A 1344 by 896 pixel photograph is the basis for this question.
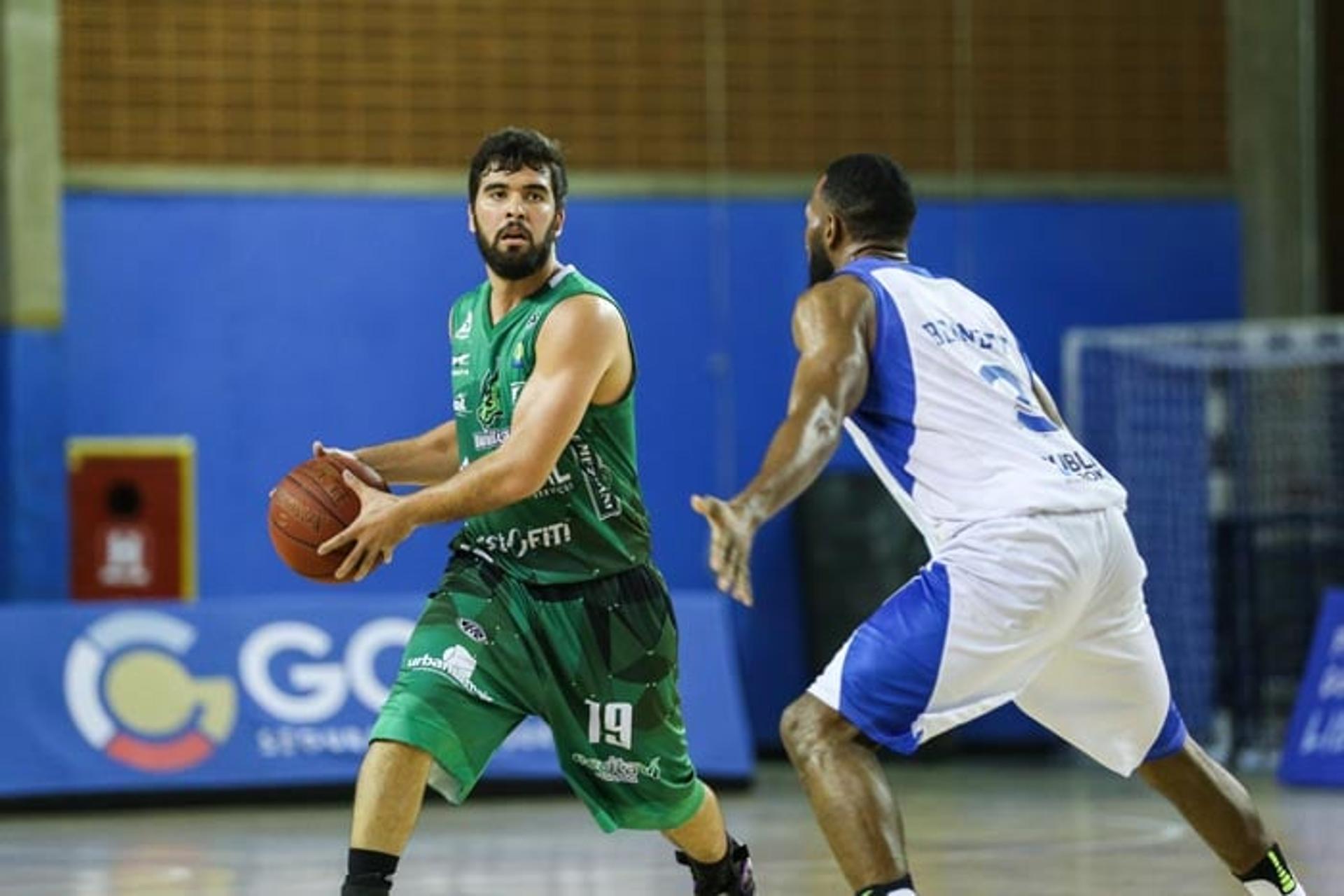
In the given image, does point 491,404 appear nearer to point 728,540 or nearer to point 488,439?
point 488,439

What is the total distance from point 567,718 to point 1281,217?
34.2 ft

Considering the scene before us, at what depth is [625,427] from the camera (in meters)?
7.03

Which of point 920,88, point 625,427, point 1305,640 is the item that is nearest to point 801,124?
point 920,88

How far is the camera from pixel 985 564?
611cm

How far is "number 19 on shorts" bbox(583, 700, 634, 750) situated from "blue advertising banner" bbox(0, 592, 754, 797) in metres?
5.75

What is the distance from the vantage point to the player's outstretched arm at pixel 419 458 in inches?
286

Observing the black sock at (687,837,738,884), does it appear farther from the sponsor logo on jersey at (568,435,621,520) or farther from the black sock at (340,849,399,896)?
the black sock at (340,849,399,896)

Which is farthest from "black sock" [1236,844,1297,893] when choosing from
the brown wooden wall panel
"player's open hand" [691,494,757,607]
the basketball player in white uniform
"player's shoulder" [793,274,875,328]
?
the brown wooden wall panel

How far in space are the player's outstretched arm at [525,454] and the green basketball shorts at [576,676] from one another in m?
0.34

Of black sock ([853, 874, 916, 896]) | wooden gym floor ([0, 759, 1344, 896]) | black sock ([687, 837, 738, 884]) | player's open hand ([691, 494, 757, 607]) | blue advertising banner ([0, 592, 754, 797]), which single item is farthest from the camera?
blue advertising banner ([0, 592, 754, 797])

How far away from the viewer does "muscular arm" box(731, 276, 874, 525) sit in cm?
569

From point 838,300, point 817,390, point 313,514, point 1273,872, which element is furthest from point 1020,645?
point 313,514

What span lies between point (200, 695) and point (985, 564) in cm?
719

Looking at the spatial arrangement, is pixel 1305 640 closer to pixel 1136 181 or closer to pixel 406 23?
pixel 1136 181
